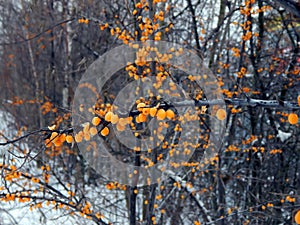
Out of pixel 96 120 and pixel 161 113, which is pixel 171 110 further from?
pixel 96 120

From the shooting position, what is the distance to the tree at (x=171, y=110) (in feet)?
9.11

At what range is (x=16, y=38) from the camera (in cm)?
812

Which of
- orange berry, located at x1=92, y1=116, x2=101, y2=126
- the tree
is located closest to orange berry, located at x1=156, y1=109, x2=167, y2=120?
the tree

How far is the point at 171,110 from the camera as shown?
1407mm

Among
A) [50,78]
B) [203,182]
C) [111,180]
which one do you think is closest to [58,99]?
[50,78]

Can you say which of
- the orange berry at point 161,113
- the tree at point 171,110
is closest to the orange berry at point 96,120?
the tree at point 171,110

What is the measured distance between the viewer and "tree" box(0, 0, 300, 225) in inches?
109

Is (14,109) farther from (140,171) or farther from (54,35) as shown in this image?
(140,171)

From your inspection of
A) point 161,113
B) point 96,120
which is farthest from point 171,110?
point 96,120

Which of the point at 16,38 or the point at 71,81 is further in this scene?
the point at 16,38

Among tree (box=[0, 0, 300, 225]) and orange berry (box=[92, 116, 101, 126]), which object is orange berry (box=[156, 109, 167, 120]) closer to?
tree (box=[0, 0, 300, 225])

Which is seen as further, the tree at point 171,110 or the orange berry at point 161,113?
the tree at point 171,110

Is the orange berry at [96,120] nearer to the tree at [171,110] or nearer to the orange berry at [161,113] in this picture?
the tree at [171,110]

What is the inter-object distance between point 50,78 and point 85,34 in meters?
1.94
